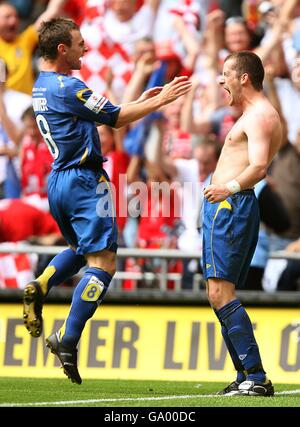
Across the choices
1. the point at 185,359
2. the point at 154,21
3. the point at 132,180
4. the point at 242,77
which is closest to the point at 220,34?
the point at 154,21

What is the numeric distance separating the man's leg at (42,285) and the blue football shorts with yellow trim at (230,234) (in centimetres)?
111

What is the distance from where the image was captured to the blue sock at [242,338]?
734 centimetres

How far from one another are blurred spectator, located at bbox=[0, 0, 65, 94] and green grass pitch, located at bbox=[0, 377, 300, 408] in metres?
4.77

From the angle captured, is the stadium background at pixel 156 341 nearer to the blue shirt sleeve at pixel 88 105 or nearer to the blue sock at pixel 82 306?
the blue sock at pixel 82 306

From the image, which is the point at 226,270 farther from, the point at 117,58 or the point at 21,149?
the point at 117,58

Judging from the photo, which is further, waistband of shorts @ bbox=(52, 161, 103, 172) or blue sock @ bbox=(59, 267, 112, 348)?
waistband of shorts @ bbox=(52, 161, 103, 172)

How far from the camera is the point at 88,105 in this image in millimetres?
7660

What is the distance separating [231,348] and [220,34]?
6065mm

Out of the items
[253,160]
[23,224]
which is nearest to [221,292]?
[253,160]

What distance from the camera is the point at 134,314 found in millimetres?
9891

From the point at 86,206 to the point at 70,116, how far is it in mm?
636

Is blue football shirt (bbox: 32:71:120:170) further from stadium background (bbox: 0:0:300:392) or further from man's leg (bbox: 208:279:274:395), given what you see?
stadium background (bbox: 0:0:300:392)

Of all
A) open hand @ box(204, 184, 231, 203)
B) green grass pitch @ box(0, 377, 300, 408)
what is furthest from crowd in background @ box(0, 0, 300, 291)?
open hand @ box(204, 184, 231, 203)

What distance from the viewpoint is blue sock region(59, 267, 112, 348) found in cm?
757
